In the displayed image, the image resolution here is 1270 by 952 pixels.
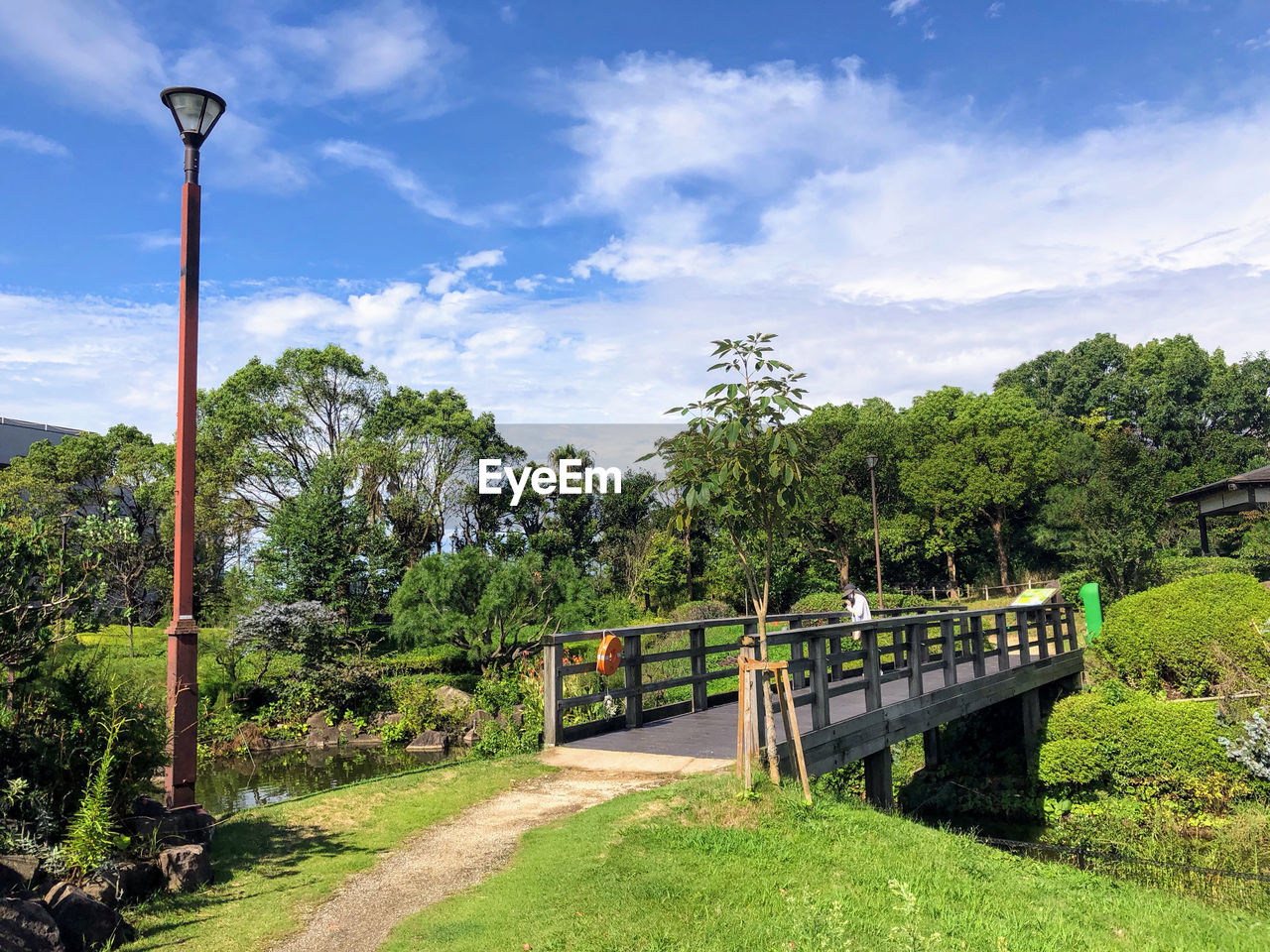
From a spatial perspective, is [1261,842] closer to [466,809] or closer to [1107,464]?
[466,809]

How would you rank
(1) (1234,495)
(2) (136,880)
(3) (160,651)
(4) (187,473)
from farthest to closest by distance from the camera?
(1) (1234,495)
(3) (160,651)
(4) (187,473)
(2) (136,880)

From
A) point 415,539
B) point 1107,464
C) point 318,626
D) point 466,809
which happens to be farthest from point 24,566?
point 1107,464

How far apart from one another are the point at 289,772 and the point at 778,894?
1425 cm

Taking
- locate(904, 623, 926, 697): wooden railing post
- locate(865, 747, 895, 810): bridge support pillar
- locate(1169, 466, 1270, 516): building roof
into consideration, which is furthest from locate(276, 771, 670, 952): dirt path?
locate(1169, 466, 1270, 516): building roof

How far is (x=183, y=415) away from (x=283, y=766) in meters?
12.5

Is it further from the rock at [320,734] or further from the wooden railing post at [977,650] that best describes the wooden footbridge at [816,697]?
the rock at [320,734]

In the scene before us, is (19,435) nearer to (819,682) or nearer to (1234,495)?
(819,682)

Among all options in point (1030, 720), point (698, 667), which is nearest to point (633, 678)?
point (698, 667)

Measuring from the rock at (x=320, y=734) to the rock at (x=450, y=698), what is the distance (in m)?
2.42

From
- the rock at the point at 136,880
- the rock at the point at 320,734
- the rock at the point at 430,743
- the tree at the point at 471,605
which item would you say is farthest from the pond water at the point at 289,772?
the rock at the point at 136,880

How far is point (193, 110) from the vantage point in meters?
7.07

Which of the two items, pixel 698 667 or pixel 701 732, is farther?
pixel 698 667

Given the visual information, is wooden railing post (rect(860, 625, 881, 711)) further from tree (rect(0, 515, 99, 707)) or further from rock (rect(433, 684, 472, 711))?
rock (rect(433, 684, 472, 711))

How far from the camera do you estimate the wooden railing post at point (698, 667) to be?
34.9ft
